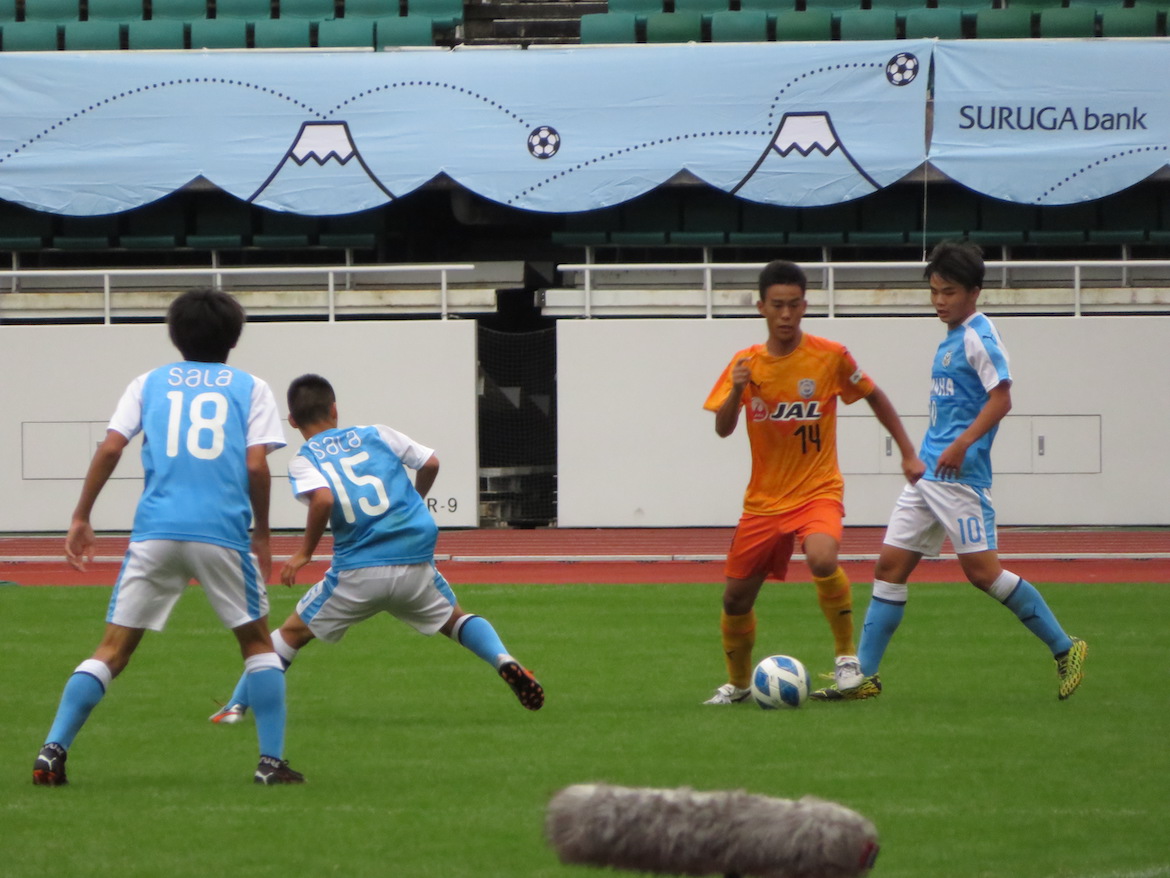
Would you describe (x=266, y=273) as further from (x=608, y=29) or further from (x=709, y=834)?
(x=709, y=834)

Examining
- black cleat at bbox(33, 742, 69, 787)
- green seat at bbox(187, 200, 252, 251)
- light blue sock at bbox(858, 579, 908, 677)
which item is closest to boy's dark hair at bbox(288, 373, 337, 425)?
black cleat at bbox(33, 742, 69, 787)

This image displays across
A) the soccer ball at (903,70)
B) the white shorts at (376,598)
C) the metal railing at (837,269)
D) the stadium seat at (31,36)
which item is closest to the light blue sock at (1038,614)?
the white shorts at (376,598)

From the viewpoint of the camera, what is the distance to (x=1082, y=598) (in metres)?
11.9

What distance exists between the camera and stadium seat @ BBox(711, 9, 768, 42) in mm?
22891

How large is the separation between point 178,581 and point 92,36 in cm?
2035

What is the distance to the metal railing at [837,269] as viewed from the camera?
800 inches

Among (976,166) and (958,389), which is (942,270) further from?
(976,166)

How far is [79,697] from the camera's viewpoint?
17.5ft

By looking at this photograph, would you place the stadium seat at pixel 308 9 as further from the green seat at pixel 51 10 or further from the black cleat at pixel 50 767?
the black cleat at pixel 50 767

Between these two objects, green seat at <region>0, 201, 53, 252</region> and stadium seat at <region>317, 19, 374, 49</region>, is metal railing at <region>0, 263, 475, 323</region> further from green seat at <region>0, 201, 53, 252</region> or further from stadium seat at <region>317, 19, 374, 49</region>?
stadium seat at <region>317, 19, 374, 49</region>

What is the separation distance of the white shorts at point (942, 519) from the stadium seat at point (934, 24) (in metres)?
16.8

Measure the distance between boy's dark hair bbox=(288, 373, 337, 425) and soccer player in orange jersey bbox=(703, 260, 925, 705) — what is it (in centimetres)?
175

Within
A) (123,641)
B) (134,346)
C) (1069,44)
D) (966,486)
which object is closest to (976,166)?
(1069,44)

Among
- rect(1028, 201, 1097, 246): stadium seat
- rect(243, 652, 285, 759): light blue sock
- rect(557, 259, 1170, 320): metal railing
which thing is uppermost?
rect(1028, 201, 1097, 246): stadium seat
